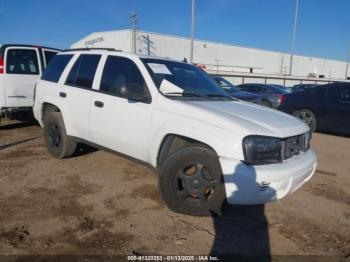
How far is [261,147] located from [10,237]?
252cm

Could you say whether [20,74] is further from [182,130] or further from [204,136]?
[204,136]

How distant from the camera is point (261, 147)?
319 cm

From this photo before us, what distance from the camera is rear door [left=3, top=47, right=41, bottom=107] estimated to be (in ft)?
24.2

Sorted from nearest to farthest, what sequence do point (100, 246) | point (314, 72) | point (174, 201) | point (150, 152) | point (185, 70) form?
point (100, 246) → point (174, 201) → point (150, 152) → point (185, 70) → point (314, 72)

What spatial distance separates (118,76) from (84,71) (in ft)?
2.67

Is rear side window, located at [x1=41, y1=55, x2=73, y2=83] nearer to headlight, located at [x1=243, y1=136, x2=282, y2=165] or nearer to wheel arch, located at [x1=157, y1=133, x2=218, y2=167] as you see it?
wheel arch, located at [x1=157, y1=133, x2=218, y2=167]

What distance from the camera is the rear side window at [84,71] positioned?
4.73 m

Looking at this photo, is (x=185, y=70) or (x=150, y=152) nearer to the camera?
(x=150, y=152)

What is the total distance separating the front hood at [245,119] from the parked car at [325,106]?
17.8 ft

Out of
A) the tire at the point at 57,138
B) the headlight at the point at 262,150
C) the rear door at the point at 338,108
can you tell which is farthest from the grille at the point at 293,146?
the rear door at the point at 338,108

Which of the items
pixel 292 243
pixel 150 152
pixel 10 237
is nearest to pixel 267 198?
pixel 292 243

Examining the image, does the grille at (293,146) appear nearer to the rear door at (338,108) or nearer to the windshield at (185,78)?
the windshield at (185,78)

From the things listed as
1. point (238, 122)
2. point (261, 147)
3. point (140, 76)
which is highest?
point (140, 76)

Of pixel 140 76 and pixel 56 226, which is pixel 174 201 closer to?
pixel 56 226
